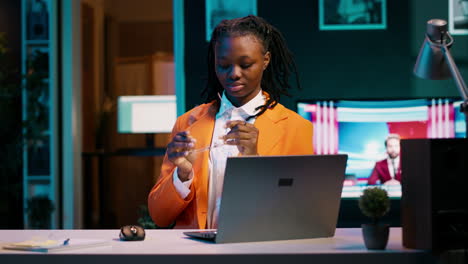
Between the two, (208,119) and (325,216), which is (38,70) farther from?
(325,216)

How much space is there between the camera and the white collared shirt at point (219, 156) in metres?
2.21

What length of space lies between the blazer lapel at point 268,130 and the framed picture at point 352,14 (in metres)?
3.14

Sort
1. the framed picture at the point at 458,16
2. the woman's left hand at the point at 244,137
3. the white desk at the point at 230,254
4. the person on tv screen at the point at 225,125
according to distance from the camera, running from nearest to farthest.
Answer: the white desk at the point at 230,254 → the woman's left hand at the point at 244,137 → the person on tv screen at the point at 225,125 → the framed picture at the point at 458,16

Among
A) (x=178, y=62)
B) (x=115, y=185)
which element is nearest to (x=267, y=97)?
(x=178, y=62)

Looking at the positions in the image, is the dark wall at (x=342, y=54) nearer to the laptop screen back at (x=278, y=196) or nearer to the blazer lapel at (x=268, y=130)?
the blazer lapel at (x=268, y=130)

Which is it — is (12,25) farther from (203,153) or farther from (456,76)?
(456,76)

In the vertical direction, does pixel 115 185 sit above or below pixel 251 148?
below

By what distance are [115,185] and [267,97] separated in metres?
6.00

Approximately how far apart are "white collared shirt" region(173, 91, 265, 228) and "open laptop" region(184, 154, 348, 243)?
0.37 meters

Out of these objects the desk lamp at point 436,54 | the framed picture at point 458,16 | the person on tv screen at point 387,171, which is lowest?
the person on tv screen at point 387,171

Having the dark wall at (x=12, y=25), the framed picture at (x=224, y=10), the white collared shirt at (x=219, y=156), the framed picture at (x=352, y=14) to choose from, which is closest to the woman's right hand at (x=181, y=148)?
the white collared shirt at (x=219, y=156)

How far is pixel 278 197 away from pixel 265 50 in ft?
2.51

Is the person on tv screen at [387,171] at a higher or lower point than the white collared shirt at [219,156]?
lower

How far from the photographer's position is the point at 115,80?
8.56 metres
